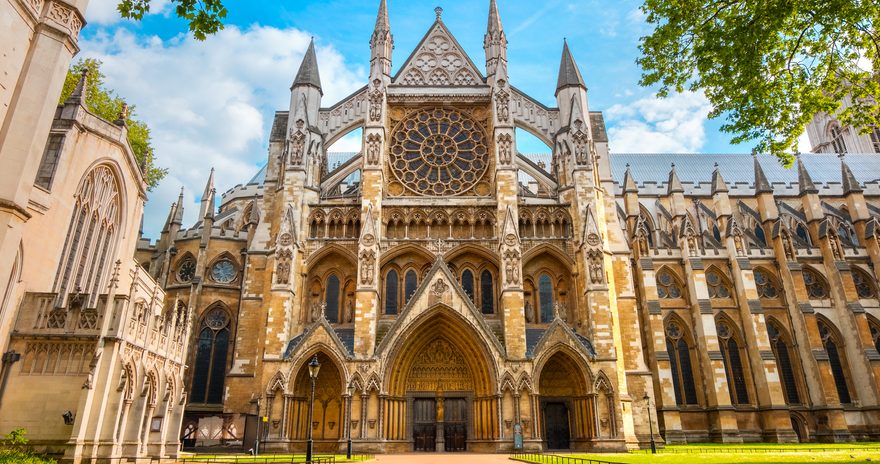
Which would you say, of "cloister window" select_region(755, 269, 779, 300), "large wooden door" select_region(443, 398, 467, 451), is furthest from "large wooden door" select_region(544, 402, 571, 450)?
"cloister window" select_region(755, 269, 779, 300)

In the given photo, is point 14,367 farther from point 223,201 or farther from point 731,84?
point 223,201

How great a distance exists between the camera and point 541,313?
1055 inches

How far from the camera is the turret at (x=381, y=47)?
30.1 meters

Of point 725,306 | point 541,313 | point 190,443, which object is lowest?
point 190,443

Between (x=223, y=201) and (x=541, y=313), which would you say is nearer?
(x=541, y=313)

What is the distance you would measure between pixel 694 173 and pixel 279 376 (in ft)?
133

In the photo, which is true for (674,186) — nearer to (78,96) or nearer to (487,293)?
(487,293)

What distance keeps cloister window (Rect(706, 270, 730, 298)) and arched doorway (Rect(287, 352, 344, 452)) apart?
85.7 feet

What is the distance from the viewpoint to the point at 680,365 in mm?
34438

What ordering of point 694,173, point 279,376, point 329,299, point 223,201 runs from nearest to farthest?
point 279,376
point 329,299
point 223,201
point 694,173

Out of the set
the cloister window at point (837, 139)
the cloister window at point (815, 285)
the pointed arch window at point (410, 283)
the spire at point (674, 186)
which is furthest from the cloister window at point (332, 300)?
the cloister window at point (837, 139)

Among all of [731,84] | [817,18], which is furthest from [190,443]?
[817,18]

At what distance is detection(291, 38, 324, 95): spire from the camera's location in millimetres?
30234

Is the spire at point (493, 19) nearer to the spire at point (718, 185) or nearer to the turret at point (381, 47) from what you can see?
the turret at point (381, 47)
